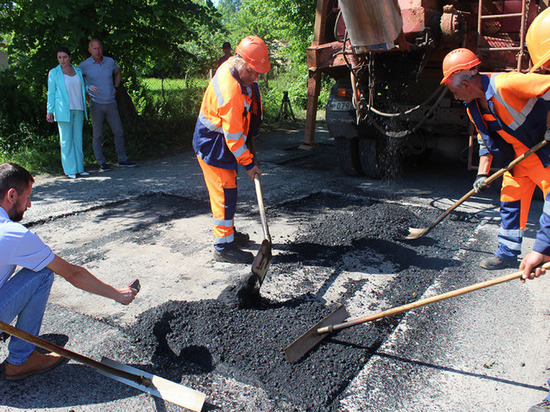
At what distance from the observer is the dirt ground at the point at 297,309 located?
2521 millimetres

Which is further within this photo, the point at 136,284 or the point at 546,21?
the point at 546,21

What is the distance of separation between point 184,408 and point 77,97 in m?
5.46

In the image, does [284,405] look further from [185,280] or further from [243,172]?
[243,172]

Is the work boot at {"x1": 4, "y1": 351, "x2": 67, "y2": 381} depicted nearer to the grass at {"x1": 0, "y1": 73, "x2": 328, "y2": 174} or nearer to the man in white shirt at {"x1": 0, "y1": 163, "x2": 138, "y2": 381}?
the man in white shirt at {"x1": 0, "y1": 163, "x2": 138, "y2": 381}

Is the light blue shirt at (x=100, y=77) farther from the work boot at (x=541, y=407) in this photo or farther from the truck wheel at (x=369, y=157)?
the work boot at (x=541, y=407)

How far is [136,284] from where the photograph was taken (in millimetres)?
2627

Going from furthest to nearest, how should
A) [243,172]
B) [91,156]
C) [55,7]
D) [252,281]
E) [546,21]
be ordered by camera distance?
[91,156] < [243,172] < [55,7] < [252,281] < [546,21]

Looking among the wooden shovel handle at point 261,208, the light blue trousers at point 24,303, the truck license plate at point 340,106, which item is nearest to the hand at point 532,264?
the wooden shovel handle at point 261,208

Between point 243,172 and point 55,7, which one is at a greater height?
point 55,7

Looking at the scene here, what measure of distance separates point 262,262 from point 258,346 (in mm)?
811

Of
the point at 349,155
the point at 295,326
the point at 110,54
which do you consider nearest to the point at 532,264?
the point at 295,326

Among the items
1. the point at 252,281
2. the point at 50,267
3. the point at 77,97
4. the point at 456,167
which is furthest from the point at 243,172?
the point at 50,267

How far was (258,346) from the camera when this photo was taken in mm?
2809

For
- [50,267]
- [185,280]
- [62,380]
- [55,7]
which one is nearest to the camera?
[50,267]
